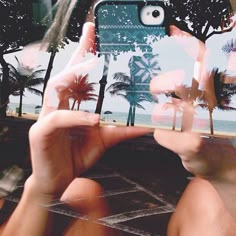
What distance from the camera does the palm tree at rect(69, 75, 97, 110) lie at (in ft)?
4.33

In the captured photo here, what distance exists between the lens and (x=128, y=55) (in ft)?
4.28

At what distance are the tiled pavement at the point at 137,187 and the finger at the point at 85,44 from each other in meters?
0.26

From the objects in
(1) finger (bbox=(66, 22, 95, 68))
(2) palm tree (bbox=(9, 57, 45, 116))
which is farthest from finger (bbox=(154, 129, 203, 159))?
(2) palm tree (bbox=(9, 57, 45, 116))

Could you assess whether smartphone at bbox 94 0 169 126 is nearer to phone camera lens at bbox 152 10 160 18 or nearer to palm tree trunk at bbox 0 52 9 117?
phone camera lens at bbox 152 10 160 18

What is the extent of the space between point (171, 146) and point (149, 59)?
238mm

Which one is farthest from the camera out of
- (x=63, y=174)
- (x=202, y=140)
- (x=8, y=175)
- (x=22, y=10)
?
(x=8, y=175)

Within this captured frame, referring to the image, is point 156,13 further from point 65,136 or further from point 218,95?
point 65,136

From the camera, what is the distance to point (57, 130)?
121 cm

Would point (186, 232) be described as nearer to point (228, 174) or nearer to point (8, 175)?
point (228, 174)

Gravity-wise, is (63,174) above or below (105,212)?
above

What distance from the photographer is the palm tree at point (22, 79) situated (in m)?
1.45

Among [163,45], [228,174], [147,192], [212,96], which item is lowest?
[147,192]

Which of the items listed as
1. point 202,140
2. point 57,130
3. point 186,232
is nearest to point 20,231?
point 57,130

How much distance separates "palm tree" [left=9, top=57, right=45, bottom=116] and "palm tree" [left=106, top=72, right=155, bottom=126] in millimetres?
239
